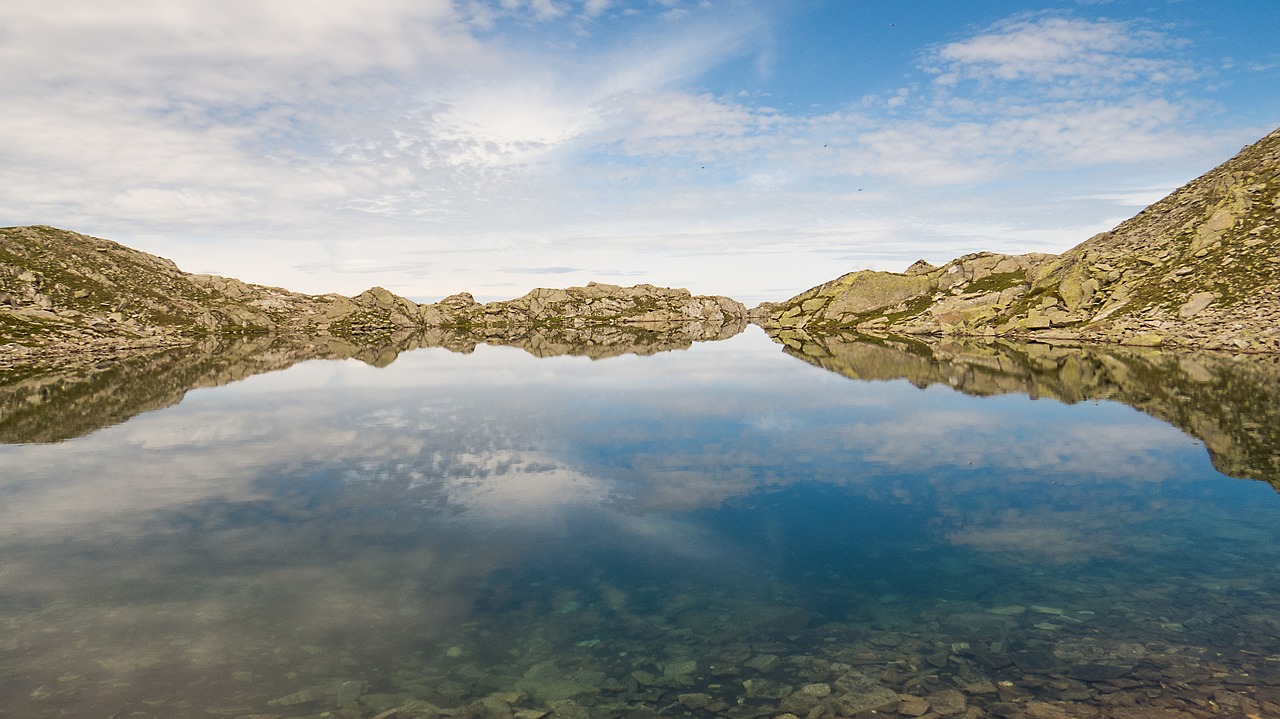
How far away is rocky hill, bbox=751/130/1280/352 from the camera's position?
360ft

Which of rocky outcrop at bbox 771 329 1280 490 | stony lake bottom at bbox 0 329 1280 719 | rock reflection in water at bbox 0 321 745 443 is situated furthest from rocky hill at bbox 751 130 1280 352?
stony lake bottom at bbox 0 329 1280 719

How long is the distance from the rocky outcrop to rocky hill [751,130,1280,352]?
548 inches

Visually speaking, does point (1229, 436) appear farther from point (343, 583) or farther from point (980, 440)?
point (343, 583)

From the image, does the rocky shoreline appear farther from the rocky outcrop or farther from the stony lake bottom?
the stony lake bottom

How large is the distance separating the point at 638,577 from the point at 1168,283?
151891 millimetres

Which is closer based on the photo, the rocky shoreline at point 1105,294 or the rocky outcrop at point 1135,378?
the rocky outcrop at point 1135,378

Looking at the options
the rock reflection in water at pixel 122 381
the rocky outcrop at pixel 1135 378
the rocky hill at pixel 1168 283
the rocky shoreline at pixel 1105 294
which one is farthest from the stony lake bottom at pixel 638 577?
the rocky shoreline at pixel 1105 294

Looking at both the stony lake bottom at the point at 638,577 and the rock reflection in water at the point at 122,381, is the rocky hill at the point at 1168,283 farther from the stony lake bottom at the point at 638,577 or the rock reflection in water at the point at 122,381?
the stony lake bottom at the point at 638,577

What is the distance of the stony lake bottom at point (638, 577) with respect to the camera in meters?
14.6

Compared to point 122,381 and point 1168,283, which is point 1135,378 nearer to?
point 1168,283

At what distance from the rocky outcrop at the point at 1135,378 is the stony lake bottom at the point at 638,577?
121 inches

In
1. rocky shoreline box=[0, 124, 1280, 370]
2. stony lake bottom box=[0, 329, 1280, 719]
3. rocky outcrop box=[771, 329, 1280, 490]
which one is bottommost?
stony lake bottom box=[0, 329, 1280, 719]

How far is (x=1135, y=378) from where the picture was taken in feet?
234

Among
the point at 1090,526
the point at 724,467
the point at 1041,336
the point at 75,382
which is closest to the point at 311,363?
the point at 75,382
